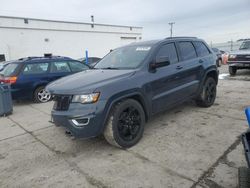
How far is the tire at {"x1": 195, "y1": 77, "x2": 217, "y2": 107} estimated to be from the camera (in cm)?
588

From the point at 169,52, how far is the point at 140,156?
2293mm

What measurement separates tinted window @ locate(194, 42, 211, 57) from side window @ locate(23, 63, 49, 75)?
5.05 metres

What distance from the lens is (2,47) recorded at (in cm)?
2158

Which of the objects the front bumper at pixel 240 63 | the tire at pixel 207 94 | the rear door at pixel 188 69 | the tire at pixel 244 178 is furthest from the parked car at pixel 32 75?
the front bumper at pixel 240 63

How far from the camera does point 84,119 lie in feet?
11.5

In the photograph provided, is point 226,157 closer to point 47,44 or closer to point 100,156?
point 100,156

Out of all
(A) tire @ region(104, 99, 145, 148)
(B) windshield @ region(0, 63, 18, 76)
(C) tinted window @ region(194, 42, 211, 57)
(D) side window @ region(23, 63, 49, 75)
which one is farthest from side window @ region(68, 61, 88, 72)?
(A) tire @ region(104, 99, 145, 148)

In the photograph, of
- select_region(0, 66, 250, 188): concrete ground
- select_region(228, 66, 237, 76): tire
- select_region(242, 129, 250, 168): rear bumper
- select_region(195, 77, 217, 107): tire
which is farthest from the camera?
select_region(228, 66, 237, 76): tire

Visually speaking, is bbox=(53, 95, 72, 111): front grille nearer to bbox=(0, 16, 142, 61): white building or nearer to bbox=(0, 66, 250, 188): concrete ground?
bbox=(0, 66, 250, 188): concrete ground

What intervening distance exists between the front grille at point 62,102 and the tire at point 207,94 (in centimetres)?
348

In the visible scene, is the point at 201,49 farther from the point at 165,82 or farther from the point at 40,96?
the point at 40,96

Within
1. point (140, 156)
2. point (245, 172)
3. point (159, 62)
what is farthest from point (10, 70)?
point (245, 172)

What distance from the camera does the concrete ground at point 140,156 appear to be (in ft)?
10.1

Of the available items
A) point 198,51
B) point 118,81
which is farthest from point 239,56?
point 118,81
